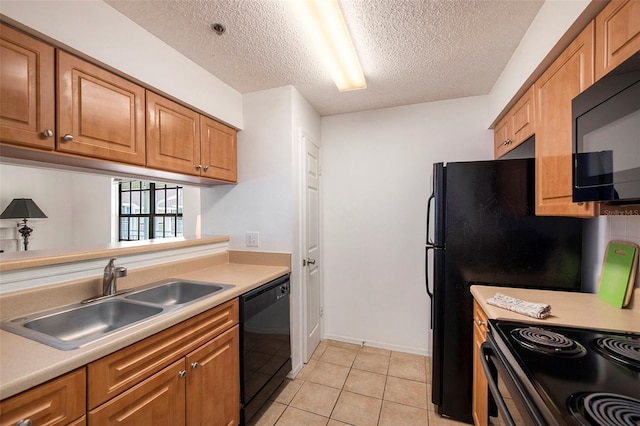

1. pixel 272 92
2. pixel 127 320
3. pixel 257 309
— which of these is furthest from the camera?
pixel 272 92

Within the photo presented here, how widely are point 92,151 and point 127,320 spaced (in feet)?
3.00

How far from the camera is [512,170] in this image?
63.4 inches

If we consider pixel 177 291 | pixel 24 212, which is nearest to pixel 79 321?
pixel 177 291

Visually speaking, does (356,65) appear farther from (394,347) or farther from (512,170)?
(394,347)

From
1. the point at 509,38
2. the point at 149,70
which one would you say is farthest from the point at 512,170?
the point at 149,70

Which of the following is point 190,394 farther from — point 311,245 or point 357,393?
point 311,245

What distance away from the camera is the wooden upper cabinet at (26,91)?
1009mm

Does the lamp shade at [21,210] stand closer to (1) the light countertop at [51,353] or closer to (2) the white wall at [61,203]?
(2) the white wall at [61,203]

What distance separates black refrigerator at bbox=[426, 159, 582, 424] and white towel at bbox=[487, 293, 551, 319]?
317 mm

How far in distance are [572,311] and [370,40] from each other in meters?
1.85

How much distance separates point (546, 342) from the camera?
3.09 ft

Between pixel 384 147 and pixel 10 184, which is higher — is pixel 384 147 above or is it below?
above

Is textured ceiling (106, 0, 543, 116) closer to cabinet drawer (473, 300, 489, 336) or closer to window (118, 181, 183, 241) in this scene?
cabinet drawer (473, 300, 489, 336)

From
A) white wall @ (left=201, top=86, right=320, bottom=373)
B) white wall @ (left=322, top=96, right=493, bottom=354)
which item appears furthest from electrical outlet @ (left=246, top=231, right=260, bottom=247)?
white wall @ (left=322, top=96, right=493, bottom=354)
